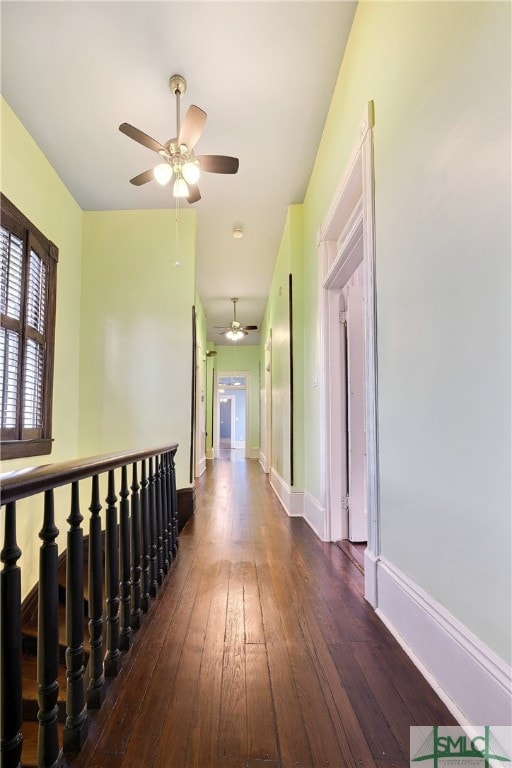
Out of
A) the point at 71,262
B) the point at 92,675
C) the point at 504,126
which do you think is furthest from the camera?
the point at 71,262

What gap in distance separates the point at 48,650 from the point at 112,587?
52 cm

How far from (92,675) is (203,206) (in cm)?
421

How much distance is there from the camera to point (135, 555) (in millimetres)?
1906

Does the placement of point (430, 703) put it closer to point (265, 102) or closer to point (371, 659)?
point (371, 659)

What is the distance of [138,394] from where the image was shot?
4.22m

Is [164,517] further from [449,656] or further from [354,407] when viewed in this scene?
[449,656]

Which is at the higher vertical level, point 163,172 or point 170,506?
point 163,172

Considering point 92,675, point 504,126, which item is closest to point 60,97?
point 504,126

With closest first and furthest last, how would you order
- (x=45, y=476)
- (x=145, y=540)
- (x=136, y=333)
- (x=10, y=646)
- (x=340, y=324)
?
(x=10, y=646) < (x=45, y=476) < (x=145, y=540) < (x=340, y=324) < (x=136, y=333)

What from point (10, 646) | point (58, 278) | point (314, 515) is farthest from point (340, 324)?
point (10, 646)

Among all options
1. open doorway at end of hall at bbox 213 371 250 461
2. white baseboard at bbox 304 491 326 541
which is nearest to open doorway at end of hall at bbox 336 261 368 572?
white baseboard at bbox 304 491 326 541

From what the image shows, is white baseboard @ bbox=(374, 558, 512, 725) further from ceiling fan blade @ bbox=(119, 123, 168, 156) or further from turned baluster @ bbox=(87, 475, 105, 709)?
ceiling fan blade @ bbox=(119, 123, 168, 156)

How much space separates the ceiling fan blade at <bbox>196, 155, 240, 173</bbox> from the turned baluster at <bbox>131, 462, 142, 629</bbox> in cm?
228

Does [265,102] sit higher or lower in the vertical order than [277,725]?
higher
